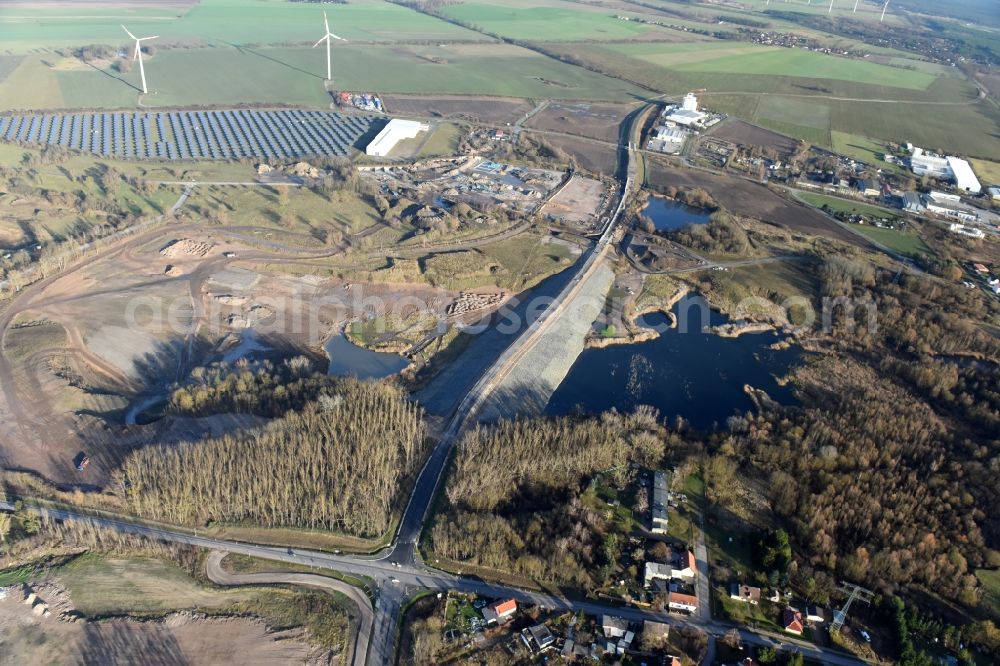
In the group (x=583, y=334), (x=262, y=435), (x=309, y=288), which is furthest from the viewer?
(x=309, y=288)

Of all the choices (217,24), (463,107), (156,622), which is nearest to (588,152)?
(463,107)

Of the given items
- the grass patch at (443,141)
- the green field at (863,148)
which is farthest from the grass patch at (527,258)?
the green field at (863,148)

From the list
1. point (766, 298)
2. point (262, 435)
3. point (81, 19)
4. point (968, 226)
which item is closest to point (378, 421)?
point (262, 435)

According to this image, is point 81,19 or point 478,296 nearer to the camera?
point 478,296

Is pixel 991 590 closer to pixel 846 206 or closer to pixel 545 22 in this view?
pixel 846 206

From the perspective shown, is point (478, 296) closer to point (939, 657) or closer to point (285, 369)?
point (285, 369)
